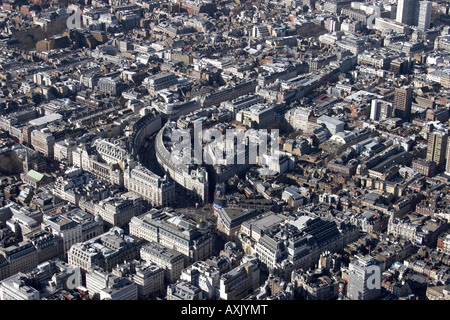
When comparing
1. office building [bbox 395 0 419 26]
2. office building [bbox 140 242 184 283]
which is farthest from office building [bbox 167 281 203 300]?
office building [bbox 395 0 419 26]

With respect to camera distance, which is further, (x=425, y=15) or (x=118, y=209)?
(x=425, y=15)

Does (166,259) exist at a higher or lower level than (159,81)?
lower

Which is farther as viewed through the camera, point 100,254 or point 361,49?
point 361,49

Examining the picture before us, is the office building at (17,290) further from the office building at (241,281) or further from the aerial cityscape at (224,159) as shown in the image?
the office building at (241,281)

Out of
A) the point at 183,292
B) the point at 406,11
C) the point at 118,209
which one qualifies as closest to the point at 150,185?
the point at 118,209

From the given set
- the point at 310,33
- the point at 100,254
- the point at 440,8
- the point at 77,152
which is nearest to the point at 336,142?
the point at 77,152

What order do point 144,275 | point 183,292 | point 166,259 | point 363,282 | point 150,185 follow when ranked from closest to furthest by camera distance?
point 183,292, point 363,282, point 144,275, point 166,259, point 150,185

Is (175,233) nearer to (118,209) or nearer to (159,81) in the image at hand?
(118,209)

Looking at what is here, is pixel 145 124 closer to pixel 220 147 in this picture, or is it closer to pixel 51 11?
pixel 220 147

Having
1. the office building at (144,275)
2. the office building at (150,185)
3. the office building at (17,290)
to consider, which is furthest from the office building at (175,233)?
the office building at (17,290)
